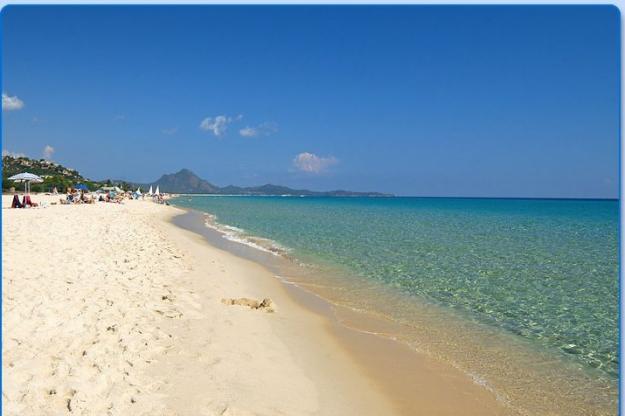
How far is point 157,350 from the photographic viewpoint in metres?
5.30

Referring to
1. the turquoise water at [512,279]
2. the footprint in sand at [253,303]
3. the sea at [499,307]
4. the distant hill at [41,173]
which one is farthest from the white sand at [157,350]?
the distant hill at [41,173]

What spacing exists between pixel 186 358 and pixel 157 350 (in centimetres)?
43

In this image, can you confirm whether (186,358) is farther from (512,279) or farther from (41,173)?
(41,173)

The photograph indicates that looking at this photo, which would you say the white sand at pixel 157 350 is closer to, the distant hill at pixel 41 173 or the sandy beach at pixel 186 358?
the sandy beach at pixel 186 358

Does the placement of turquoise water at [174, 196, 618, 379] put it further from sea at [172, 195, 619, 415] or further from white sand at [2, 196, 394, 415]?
white sand at [2, 196, 394, 415]

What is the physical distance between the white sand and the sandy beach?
18mm

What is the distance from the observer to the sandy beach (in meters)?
4.25

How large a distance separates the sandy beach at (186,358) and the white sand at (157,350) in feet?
0.06

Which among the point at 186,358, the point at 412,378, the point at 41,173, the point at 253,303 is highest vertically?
the point at 41,173

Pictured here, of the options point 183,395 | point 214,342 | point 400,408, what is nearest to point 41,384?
point 183,395

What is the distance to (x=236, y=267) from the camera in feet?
41.3

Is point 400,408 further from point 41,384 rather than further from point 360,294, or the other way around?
point 360,294

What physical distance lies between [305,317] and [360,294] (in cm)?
262

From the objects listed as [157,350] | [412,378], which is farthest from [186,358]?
[412,378]
